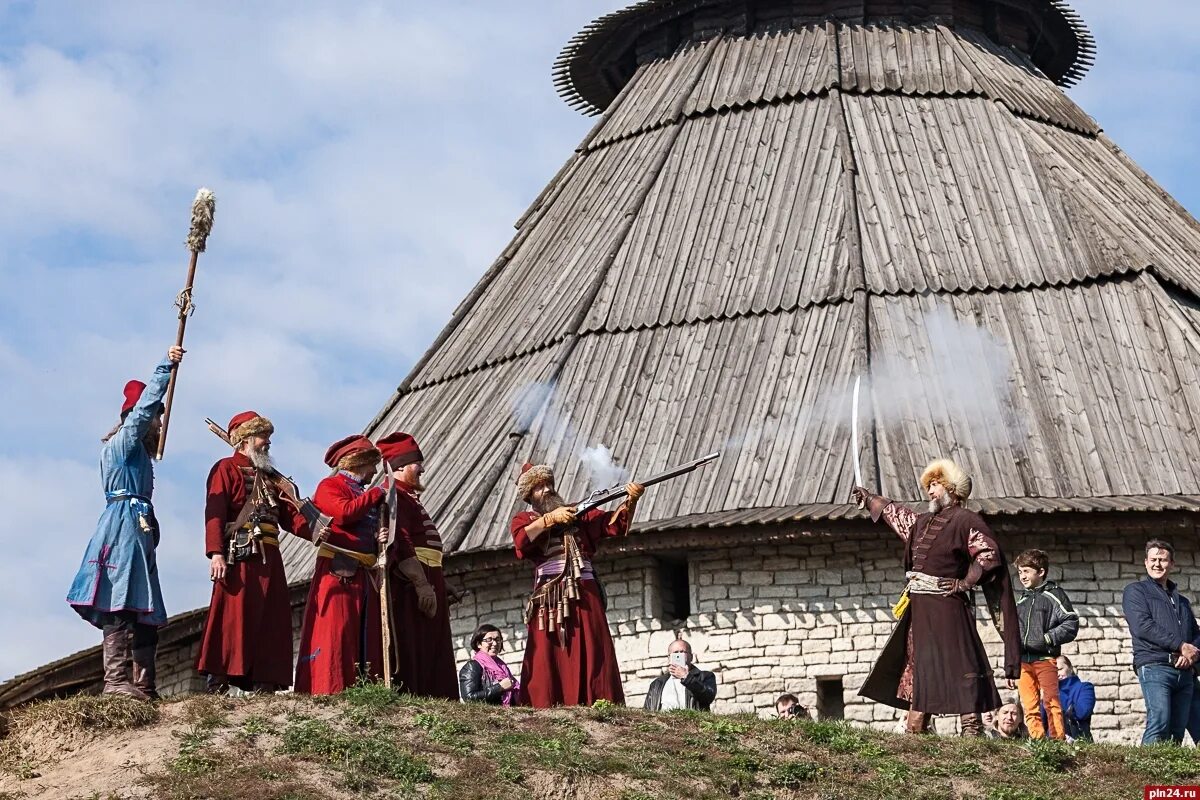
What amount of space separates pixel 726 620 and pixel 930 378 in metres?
2.77

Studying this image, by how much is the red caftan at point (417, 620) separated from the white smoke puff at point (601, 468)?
5529 millimetres

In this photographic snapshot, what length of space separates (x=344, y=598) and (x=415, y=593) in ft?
1.51

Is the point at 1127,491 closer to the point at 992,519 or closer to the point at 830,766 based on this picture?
the point at 992,519

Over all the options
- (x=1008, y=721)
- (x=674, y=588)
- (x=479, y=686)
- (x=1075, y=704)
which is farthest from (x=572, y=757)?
(x=674, y=588)

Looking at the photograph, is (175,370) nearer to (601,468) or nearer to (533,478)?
(533,478)

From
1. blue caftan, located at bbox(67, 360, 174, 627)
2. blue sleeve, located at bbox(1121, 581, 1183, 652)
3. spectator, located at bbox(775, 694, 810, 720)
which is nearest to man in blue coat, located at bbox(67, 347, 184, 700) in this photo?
blue caftan, located at bbox(67, 360, 174, 627)

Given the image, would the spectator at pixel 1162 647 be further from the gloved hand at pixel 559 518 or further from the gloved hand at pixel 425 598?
the gloved hand at pixel 425 598

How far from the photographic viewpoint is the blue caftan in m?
10.8

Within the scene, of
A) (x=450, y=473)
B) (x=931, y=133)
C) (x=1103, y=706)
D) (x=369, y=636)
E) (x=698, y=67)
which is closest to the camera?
(x=369, y=636)

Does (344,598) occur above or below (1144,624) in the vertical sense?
above

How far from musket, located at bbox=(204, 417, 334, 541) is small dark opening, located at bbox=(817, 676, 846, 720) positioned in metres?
6.03

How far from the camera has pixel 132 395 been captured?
11.2 meters

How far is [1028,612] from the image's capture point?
11945mm

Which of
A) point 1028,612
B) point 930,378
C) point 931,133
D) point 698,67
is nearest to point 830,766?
point 1028,612
